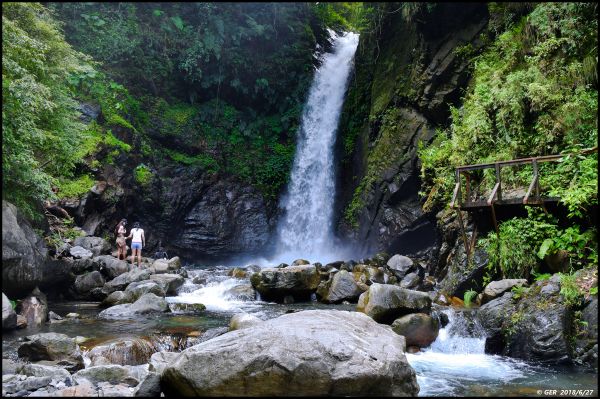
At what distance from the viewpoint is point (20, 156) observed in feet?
26.7

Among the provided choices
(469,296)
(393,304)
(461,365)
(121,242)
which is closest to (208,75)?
(121,242)

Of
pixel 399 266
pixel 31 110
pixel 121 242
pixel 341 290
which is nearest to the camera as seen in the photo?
pixel 31 110

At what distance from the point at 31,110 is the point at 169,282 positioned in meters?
5.97

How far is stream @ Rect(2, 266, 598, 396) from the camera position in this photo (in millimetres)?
5965

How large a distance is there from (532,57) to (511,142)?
99.2 inches

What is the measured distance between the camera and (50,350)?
6.52 meters

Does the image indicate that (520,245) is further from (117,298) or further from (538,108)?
(117,298)

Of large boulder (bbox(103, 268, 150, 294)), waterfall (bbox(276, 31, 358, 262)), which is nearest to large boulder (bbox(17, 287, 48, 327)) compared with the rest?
large boulder (bbox(103, 268, 150, 294))

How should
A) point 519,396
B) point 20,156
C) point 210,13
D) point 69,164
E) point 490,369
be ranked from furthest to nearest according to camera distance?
point 210,13
point 69,164
point 20,156
point 490,369
point 519,396

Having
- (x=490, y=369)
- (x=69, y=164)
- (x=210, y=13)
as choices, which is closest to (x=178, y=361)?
(x=490, y=369)

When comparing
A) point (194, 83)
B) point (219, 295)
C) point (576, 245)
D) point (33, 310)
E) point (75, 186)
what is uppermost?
point (194, 83)

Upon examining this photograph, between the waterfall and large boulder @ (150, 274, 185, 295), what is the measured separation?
8302 millimetres

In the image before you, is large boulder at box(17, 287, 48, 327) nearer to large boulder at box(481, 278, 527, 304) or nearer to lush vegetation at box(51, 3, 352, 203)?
large boulder at box(481, 278, 527, 304)

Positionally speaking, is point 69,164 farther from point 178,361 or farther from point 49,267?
point 178,361
